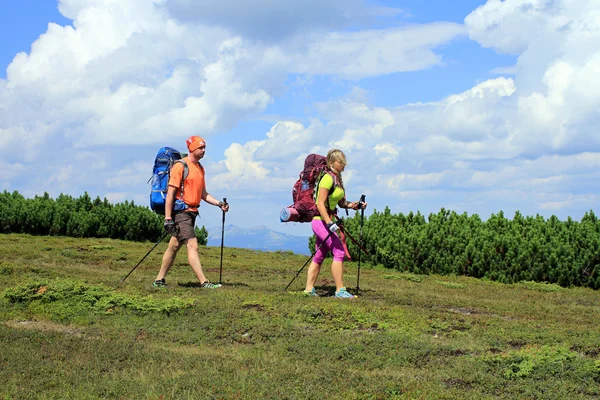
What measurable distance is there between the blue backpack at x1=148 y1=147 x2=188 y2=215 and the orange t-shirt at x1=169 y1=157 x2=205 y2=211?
98 mm

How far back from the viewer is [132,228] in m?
26.2

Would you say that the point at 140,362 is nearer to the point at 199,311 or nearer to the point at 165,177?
the point at 199,311

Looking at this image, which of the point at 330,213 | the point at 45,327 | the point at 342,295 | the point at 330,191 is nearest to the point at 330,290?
the point at 342,295

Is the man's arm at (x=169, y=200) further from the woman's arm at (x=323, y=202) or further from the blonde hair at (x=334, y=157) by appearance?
the blonde hair at (x=334, y=157)

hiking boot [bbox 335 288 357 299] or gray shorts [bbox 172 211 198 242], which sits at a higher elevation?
gray shorts [bbox 172 211 198 242]

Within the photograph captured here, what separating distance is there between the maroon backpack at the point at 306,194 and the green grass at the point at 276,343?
4.72ft

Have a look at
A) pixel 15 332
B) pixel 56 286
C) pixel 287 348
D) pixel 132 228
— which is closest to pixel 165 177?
pixel 56 286

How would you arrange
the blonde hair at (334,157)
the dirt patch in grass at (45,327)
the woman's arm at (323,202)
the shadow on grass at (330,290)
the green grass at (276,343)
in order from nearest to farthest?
1. the green grass at (276,343)
2. the dirt patch in grass at (45,327)
3. the woman's arm at (323,202)
4. the blonde hair at (334,157)
5. the shadow on grass at (330,290)

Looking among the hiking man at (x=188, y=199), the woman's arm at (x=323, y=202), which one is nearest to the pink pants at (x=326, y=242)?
the woman's arm at (x=323, y=202)

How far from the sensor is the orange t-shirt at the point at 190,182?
12.7m

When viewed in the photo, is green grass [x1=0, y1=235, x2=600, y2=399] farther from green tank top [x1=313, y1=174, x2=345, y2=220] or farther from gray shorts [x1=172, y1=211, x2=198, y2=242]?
green tank top [x1=313, y1=174, x2=345, y2=220]

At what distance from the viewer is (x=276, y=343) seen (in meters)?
9.41

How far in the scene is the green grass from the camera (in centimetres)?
741

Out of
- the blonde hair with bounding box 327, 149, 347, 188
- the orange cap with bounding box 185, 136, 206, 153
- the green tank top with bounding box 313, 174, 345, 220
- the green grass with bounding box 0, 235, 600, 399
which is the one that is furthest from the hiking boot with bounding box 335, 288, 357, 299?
the orange cap with bounding box 185, 136, 206, 153
